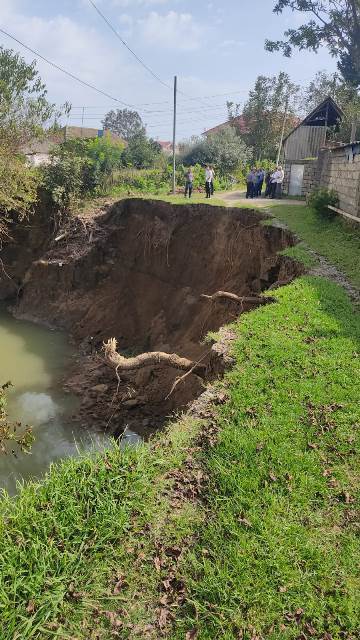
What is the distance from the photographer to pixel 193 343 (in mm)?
13094

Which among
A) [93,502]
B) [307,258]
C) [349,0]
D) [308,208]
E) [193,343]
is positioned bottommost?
[193,343]

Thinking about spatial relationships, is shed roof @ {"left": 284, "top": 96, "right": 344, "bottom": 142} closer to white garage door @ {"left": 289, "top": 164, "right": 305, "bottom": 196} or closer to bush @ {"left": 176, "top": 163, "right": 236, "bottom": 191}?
white garage door @ {"left": 289, "top": 164, "right": 305, "bottom": 196}

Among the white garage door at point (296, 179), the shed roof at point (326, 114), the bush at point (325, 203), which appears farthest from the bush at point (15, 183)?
the shed roof at point (326, 114)

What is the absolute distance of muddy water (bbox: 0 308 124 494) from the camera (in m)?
10.0

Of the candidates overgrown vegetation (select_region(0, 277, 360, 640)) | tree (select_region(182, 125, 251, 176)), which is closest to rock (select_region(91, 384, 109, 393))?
overgrown vegetation (select_region(0, 277, 360, 640))

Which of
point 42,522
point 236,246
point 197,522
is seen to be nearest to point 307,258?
point 236,246

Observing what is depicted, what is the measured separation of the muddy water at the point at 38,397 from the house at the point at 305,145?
12.4m

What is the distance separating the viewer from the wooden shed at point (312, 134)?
20953 millimetres

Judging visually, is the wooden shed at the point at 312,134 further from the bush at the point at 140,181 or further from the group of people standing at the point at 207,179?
the bush at the point at 140,181

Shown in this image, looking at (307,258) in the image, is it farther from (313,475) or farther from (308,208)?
(313,475)

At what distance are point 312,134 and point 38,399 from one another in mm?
16908

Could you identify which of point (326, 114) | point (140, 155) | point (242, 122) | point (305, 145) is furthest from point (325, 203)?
point (242, 122)

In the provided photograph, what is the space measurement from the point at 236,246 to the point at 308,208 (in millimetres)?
3562

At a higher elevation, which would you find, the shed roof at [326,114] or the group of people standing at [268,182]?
the shed roof at [326,114]
